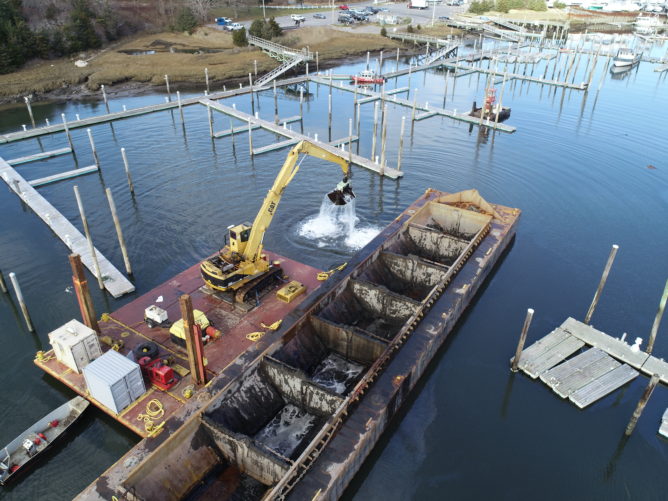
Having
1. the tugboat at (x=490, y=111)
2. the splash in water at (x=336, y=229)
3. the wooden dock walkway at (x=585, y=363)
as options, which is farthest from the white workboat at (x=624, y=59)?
the wooden dock walkway at (x=585, y=363)

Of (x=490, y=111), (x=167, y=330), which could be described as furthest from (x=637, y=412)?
(x=490, y=111)

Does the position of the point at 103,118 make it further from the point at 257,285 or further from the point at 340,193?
the point at 257,285

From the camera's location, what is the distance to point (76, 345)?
19281mm

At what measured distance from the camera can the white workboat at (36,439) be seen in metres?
16.9

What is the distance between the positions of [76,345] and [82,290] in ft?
7.68

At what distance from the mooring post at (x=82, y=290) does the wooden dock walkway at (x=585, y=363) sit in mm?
19627

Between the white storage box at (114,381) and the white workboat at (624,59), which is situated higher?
the white workboat at (624,59)

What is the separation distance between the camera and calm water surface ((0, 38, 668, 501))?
18141 mm

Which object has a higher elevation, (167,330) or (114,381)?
(114,381)

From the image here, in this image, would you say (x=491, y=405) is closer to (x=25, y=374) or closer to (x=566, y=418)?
(x=566, y=418)

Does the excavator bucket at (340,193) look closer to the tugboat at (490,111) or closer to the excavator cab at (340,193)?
the excavator cab at (340,193)

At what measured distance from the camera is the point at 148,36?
9200cm

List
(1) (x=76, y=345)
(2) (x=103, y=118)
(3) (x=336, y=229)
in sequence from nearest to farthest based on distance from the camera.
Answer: (1) (x=76, y=345) → (3) (x=336, y=229) → (2) (x=103, y=118)

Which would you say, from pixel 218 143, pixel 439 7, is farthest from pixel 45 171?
pixel 439 7
